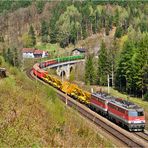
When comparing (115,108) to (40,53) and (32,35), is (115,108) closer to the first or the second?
(40,53)

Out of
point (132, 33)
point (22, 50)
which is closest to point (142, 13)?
point (132, 33)

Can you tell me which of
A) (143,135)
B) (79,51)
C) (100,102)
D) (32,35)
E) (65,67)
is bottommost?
(65,67)

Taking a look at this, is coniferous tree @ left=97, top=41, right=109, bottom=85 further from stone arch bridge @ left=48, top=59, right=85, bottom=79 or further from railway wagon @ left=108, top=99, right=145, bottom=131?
railway wagon @ left=108, top=99, right=145, bottom=131

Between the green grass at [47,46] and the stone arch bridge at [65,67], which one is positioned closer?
the stone arch bridge at [65,67]

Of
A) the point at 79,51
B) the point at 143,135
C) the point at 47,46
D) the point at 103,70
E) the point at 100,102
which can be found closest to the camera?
the point at 143,135

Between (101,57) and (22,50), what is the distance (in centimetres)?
6714

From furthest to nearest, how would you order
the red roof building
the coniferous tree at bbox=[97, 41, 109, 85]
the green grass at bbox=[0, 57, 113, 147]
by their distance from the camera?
the red roof building
the coniferous tree at bbox=[97, 41, 109, 85]
the green grass at bbox=[0, 57, 113, 147]

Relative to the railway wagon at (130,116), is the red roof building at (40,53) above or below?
below

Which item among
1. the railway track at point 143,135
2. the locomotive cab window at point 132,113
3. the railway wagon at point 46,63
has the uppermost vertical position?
the locomotive cab window at point 132,113

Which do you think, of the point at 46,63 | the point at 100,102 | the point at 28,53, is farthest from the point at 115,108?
the point at 28,53

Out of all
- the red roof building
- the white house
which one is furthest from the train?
the red roof building

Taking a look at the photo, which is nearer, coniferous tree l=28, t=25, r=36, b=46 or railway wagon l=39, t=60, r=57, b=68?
railway wagon l=39, t=60, r=57, b=68

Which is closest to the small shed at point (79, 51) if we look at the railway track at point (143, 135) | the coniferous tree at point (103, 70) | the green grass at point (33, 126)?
the coniferous tree at point (103, 70)

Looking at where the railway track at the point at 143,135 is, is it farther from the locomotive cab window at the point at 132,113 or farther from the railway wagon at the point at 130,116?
the locomotive cab window at the point at 132,113
